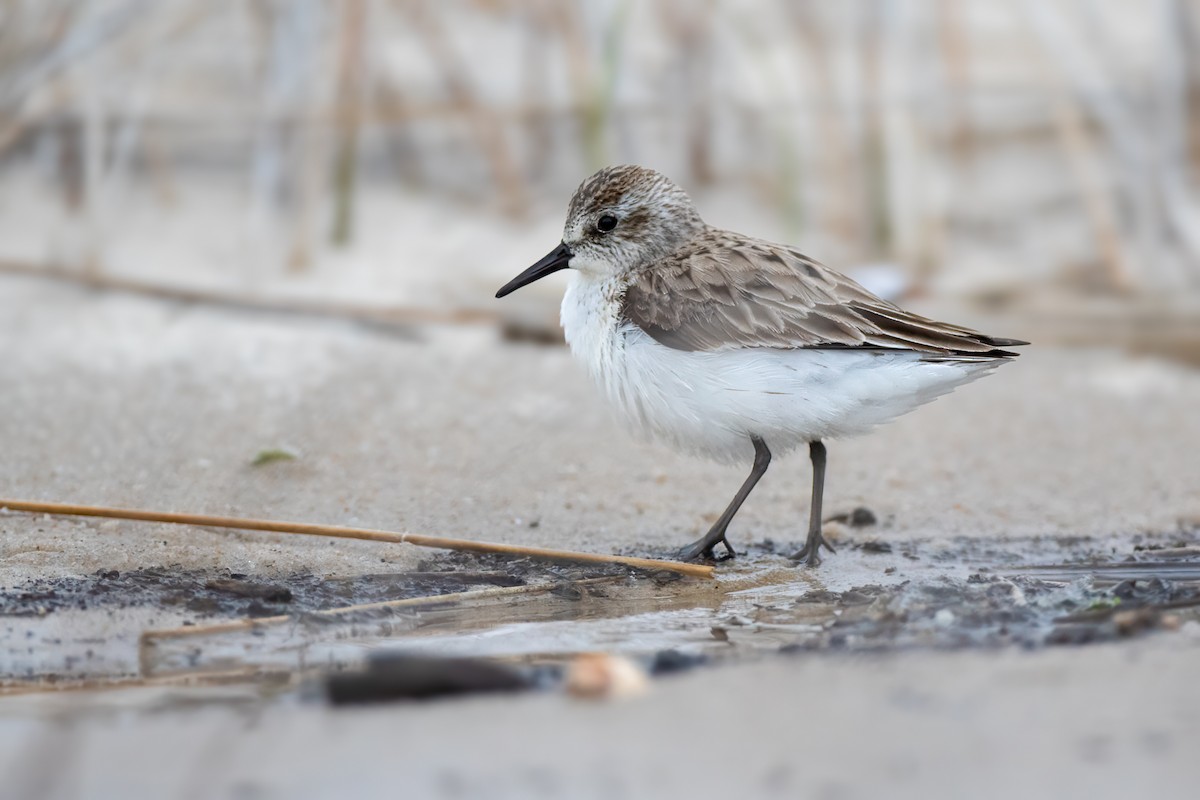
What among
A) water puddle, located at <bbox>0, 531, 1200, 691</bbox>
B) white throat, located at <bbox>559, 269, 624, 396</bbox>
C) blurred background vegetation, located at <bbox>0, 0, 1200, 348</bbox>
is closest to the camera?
water puddle, located at <bbox>0, 531, 1200, 691</bbox>

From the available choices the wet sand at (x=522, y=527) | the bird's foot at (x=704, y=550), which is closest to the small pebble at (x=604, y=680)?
the wet sand at (x=522, y=527)

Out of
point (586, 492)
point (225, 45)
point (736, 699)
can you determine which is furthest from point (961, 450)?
point (225, 45)

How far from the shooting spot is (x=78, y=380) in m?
5.92

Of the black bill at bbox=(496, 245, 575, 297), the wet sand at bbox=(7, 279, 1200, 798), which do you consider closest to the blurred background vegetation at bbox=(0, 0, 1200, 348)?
the wet sand at bbox=(7, 279, 1200, 798)

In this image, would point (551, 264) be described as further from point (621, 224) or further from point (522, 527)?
point (522, 527)

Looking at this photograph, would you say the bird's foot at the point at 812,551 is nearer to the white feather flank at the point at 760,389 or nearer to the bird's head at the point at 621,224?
the white feather flank at the point at 760,389

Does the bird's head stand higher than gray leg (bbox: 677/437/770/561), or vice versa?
the bird's head

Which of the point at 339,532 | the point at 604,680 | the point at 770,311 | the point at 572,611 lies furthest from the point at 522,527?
the point at 604,680

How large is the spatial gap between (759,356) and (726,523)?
0.55 m

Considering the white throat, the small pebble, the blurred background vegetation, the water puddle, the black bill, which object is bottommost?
the small pebble

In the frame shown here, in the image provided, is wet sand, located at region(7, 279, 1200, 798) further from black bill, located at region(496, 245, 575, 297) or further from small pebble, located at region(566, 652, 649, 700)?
black bill, located at region(496, 245, 575, 297)

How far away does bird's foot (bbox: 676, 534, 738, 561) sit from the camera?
4.59m

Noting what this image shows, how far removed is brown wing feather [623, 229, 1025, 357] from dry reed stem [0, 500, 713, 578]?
2.33 ft

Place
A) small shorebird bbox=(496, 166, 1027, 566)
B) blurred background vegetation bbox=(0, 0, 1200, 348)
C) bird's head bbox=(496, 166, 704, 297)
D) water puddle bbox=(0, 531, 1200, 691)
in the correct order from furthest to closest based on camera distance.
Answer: blurred background vegetation bbox=(0, 0, 1200, 348)
bird's head bbox=(496, 166, 704, 297)
small shorebird bbox=(496, 166, 1027, 566)
water puddle bbox=(0, 531, 1200, 691)
